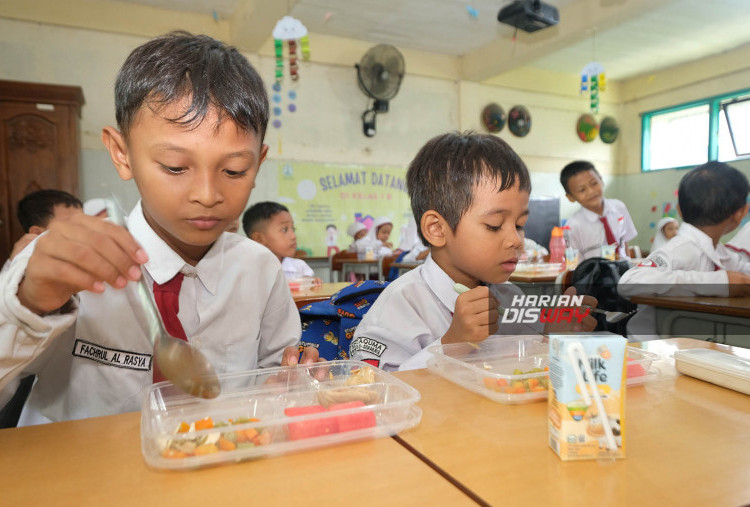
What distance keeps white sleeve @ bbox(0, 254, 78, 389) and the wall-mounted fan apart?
6.34 metres

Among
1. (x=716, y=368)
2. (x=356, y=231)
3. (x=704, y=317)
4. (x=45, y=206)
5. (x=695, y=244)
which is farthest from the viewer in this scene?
(x=356, y=231)

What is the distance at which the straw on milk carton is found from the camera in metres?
0.54

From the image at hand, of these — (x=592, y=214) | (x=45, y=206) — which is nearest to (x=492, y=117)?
(x=592, y=214)

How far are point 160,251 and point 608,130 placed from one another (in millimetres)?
9951

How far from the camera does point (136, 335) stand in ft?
3.25

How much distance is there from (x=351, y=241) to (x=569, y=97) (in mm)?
5037

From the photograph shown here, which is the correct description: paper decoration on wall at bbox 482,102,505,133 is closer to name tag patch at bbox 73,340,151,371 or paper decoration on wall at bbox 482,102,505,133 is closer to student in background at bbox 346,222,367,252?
student in background at bbox 346,222,367,252

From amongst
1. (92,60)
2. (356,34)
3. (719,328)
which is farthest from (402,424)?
(356,34)

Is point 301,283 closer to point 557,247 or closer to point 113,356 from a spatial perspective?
point 113,356

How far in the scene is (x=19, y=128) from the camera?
4.43 m

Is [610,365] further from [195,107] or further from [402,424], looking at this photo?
[195,107]

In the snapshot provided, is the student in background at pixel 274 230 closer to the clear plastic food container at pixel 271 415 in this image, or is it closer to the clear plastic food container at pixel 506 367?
the clear plastic food container at pixel 506 367

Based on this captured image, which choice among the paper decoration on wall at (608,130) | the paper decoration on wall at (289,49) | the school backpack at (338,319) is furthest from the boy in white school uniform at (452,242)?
the paper decoration on wall at (608,130)

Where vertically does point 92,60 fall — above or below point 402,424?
above
